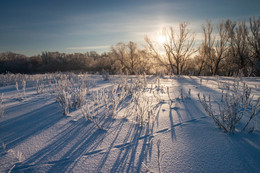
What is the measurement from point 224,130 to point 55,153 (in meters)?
1.97

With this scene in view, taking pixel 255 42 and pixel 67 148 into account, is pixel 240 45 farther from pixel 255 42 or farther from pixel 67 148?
pixel 67 148

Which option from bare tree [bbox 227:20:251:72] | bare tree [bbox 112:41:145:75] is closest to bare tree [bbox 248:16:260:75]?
bare tree [bbox 227:20:251:72]

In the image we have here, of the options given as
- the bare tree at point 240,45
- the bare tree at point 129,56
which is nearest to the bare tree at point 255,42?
the bare tree at point 240,45

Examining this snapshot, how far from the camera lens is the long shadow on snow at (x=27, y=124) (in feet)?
5.97

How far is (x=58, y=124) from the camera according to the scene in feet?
7.21

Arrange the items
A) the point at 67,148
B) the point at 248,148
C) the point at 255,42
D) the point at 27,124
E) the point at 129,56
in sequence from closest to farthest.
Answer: the point at 248,148
the point at 67,148
the point at 27,124
the point at 255,42
the point at 129,56

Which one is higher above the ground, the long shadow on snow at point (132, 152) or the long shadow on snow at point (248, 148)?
the long shadow on snow at point (248, 148)

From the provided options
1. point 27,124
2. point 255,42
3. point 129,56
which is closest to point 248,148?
point 27,124

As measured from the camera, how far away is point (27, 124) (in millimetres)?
2207

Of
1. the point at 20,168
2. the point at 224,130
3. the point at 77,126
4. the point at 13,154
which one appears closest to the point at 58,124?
the point at 77,126

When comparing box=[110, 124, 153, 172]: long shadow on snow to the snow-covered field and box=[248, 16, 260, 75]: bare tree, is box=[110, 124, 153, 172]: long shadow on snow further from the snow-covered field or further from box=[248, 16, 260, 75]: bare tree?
box=[248, 16, 260, 75]: bare tree

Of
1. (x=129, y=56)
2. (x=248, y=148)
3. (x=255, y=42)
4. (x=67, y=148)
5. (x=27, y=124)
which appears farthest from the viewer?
(x=129, y=56)

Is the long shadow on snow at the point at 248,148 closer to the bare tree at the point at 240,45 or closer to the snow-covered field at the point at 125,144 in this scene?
the snow-covered field at the point at 125,144

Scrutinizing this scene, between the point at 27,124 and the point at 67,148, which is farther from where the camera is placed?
the point at 27,124
